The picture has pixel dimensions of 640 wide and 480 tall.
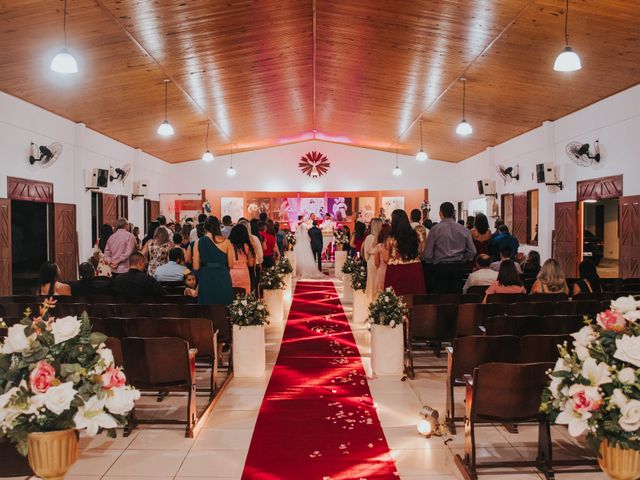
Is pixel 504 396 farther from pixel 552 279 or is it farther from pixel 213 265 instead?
pixel 213 265

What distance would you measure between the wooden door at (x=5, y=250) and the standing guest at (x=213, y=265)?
Answer: 435 centimetres

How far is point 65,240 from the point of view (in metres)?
12.4

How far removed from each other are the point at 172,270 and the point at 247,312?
1.98 metres

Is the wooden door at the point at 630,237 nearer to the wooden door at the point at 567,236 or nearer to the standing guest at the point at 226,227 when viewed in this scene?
the wooden door at the point at 567,236

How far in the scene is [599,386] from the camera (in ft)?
8.11

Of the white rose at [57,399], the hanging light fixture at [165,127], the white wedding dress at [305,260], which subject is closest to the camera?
the white rose at [57,399]

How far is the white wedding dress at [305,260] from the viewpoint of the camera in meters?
17.1

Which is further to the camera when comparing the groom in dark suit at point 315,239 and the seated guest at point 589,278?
the groom in dark suit at point 315,239

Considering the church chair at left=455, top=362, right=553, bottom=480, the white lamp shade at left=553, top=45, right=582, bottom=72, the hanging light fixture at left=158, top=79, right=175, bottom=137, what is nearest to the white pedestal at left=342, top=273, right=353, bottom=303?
the hanging light fixture at left=158, top=79, right=175, bottom=137

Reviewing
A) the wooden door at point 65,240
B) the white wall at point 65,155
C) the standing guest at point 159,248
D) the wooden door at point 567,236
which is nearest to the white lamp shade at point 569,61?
the standing guest at point 159,248

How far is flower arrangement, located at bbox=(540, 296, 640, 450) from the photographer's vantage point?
237 centimetres

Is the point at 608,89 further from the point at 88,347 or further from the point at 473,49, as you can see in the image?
the point at 88,347

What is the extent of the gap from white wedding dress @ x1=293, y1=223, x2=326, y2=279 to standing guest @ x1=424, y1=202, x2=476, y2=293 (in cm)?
928

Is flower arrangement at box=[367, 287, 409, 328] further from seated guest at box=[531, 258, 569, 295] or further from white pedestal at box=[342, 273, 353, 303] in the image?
white pedestal at box=[342, 273, 353, 303]
